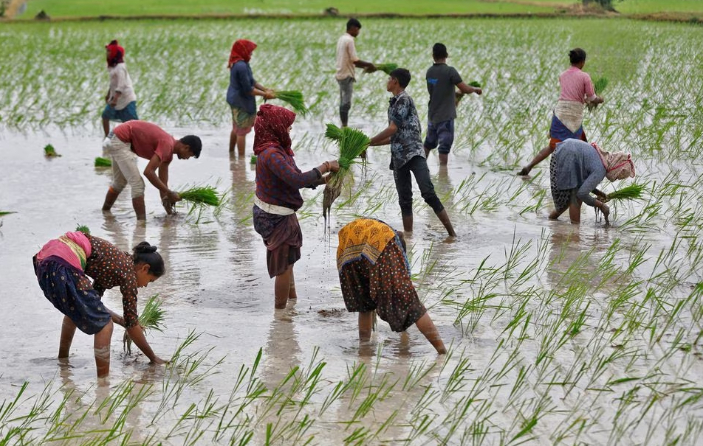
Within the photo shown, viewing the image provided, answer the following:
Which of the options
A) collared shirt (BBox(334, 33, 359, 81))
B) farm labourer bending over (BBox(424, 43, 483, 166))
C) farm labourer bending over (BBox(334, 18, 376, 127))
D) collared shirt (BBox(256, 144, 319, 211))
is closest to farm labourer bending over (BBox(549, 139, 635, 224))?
farm labourer bending over (BBox(424, 43, 483, 166))

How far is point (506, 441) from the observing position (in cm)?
383

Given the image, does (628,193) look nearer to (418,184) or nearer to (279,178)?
(418,184)

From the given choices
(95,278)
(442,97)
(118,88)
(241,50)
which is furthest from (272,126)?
(118,88)

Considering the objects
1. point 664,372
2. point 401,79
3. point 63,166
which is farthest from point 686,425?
point 63,166

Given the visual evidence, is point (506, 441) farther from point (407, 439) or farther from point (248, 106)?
point (248, 106)

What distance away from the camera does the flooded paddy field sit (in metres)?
4.02

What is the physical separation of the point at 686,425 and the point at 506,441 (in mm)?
732

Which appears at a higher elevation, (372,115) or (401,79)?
(401,79)

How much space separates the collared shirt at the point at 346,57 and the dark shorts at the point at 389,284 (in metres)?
6.38

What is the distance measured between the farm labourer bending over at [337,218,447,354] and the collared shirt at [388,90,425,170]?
2.08 m

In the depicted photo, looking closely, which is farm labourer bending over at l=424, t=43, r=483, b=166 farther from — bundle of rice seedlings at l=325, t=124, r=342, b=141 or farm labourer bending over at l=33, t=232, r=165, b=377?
farm labourer bending over at l=33, t=232, r=165, b=377

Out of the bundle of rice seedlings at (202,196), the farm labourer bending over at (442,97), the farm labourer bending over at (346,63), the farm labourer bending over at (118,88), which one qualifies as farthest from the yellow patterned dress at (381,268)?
the farm labourer bending over at (346,63)

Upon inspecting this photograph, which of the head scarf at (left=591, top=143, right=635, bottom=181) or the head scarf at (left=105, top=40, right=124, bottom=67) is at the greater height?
the head scarf at (left=105, top=40, right=124, bottom=67)

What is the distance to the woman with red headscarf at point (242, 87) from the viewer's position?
30.0ft
